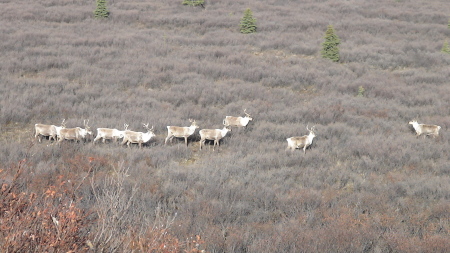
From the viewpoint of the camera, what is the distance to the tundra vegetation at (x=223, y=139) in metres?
6.29

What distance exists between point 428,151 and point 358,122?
3163 millimetres

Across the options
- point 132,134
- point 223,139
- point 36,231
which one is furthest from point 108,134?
point 36,231

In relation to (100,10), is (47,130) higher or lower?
lower

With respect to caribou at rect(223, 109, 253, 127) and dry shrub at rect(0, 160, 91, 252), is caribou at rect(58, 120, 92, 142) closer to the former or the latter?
caribou at rect(223, 109, 253, 127)

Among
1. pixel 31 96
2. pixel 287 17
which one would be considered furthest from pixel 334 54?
pixel 31 96

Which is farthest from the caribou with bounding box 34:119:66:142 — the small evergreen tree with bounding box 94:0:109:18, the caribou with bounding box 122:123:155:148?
the small evergreen tree with bounding box 94:0:109:18

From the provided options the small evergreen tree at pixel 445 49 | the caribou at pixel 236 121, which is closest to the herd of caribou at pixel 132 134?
the caribou at pixel 236 121

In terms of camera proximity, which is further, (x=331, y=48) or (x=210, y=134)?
(x=331, y=48)

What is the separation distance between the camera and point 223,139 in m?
12.8

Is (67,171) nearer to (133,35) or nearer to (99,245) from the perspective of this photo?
(99,245)

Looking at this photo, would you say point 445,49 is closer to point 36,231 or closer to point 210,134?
point 210,134

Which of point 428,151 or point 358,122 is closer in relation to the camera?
point 428,151

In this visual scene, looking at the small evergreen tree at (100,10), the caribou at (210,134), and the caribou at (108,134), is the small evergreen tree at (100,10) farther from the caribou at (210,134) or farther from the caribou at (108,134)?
the caribou at (210,134)

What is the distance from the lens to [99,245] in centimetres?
419
